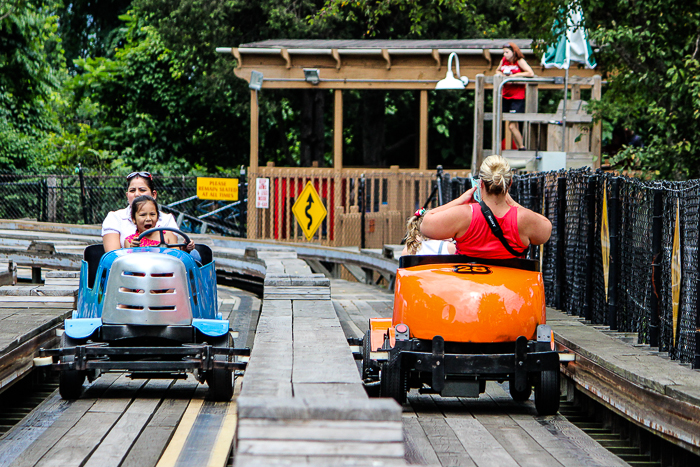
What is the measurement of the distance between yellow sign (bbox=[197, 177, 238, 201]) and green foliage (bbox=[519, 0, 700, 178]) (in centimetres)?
1100

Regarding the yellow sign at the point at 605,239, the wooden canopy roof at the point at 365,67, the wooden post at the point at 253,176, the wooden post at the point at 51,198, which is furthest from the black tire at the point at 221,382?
the wooden post at the point at 51,198

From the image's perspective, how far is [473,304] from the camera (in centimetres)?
563

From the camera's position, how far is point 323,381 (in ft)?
15.8

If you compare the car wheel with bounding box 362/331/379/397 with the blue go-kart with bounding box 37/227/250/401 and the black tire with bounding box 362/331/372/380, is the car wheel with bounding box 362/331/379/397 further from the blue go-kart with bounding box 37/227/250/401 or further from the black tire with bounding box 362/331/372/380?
the blue go-kart with bounding box 37/227/250/401

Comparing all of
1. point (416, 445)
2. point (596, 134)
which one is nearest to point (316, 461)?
point (416, 445)

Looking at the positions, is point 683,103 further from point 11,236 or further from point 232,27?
point 232,27

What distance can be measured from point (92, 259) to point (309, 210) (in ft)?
40.9

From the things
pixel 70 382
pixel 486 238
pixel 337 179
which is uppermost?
pixel 337 179

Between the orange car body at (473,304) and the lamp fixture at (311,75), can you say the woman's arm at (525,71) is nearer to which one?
the lamp fixture at (311,75)

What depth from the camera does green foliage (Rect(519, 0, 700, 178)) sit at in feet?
36.0

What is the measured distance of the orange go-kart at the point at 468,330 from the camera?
5.65m

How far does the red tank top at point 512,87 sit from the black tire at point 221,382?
946 centimetres

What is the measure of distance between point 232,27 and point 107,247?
2059 cm

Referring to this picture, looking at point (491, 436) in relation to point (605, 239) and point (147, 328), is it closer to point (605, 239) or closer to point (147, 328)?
point (147, 328)
